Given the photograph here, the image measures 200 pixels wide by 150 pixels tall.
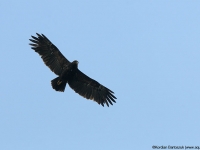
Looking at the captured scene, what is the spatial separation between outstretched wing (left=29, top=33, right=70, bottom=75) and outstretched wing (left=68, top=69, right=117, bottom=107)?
1257 mm

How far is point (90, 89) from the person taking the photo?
20500mm

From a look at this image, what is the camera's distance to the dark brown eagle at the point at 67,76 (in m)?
19.2

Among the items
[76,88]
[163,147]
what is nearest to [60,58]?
[76,88]

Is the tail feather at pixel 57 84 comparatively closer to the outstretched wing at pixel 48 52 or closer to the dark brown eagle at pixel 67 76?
the dark brown eagle at pixel 67 76

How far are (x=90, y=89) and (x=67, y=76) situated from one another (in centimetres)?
195

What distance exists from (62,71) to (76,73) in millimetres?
927

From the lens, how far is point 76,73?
19.9 m

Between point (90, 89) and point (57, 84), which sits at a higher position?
point (90, 89)

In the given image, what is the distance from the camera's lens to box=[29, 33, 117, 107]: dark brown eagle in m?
19.2

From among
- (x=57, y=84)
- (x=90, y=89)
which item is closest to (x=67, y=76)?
(x=57, y=84)

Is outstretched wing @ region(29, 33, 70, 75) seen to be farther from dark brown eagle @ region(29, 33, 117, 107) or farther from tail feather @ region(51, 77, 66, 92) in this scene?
tail feather @ region(51, 77, 66, 92)

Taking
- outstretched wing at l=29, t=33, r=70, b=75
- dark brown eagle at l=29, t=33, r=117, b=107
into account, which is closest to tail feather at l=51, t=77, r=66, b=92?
dark brown eagle at l=29, t=33, r=117, b=107

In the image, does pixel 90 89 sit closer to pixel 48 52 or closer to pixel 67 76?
pixel 67 76

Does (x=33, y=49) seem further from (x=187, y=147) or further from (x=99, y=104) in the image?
(x=187, y=147)
